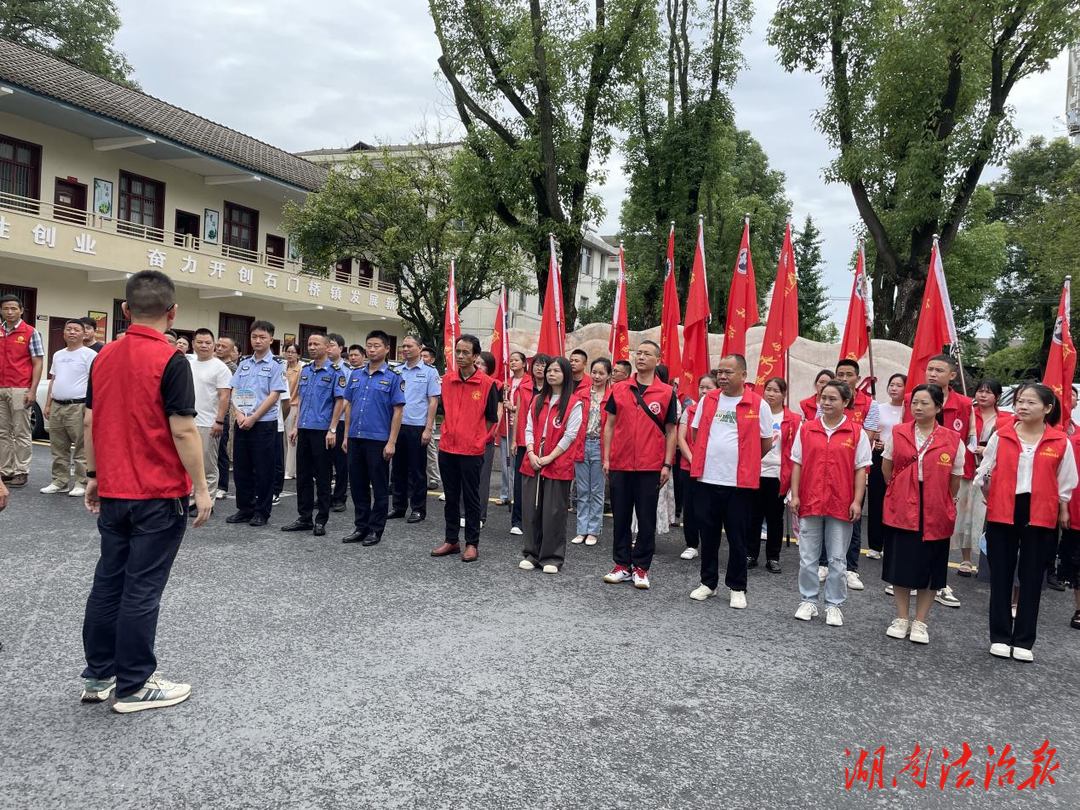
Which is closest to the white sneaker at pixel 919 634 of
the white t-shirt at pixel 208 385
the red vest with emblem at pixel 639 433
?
the red vest with emblem at pixel 639 433

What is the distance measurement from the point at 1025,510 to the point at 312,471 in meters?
5.92

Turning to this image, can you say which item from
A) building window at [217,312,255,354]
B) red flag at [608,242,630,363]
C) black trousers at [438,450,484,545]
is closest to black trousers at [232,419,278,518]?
black trousers at [438,450,484,545]

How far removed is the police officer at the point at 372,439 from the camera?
7367mm

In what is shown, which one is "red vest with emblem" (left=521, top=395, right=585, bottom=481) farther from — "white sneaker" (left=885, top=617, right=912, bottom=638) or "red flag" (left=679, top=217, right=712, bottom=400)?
"red flag" (left=679, top=217, right=712, bottom=400)

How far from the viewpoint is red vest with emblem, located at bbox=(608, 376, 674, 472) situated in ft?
20.7

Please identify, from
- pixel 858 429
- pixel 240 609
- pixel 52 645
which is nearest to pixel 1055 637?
pixel 858 429

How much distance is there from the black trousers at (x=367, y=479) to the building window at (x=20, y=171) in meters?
16.4

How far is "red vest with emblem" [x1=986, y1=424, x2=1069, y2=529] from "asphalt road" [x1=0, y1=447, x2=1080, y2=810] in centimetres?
91

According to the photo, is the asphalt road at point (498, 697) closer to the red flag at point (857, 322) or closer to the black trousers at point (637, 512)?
the black trousers at point (637, 512)

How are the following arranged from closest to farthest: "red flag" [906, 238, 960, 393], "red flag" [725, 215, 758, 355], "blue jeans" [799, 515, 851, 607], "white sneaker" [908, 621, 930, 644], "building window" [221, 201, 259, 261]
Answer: "white sneaker" [908, 621, 930, 644], "blue jeans" [799, 515, 851, 607], "red flag" [906, 238, 960, 393], "red flag" [725, 215, 758, 355], "building window" [221, 201, 259, 261]

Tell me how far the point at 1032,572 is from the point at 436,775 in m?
4.04

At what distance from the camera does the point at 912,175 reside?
13.4m

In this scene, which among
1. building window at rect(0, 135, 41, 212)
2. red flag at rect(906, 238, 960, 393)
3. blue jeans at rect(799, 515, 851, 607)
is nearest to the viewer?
blue jeans at rect(799, 515, 851, 607)

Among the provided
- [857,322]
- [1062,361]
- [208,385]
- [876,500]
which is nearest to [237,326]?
[208,385]
